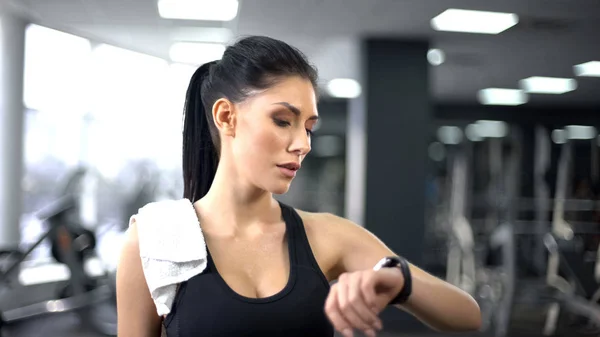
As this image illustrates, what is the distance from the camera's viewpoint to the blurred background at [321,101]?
5.21 meters

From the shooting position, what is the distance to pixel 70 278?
16.7 feet

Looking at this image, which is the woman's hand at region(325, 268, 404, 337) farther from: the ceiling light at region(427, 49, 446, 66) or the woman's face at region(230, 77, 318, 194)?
the ceiling light at region(427, 49, 446, 66)

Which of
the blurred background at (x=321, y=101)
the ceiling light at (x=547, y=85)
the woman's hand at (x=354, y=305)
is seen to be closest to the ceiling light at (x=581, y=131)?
the ceiling light at (x=547, y=85)

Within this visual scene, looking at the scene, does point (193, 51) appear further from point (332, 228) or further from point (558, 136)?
point (558, 136)

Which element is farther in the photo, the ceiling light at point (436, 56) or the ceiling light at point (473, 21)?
the ceiling light at point (436, 56)

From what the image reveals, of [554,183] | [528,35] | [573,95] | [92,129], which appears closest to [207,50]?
[92,129]

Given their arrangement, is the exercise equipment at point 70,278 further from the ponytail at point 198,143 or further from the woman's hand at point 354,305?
the woman's hand at point 354,305

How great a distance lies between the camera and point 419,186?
22.0 ft

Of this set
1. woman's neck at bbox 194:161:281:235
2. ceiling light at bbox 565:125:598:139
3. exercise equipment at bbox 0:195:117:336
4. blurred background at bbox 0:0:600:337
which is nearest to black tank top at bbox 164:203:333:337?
woman's neck at bbox 194:161:281:235

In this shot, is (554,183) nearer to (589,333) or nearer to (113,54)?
(589,333)

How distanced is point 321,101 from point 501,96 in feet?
17.9

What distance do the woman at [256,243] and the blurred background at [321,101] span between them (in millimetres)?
3211

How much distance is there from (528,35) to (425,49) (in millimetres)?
1036

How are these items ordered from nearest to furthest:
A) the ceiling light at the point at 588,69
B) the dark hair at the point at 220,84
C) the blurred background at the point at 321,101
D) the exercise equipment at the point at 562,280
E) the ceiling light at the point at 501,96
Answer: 1. the dark hair at the point at 220,84
2. the exercise equipment at the point at 562,280
3. the blurred background at the point at 321,101
4. the ceiling light at the point at 588,69
5. the ceiling light at the point at 501,96
